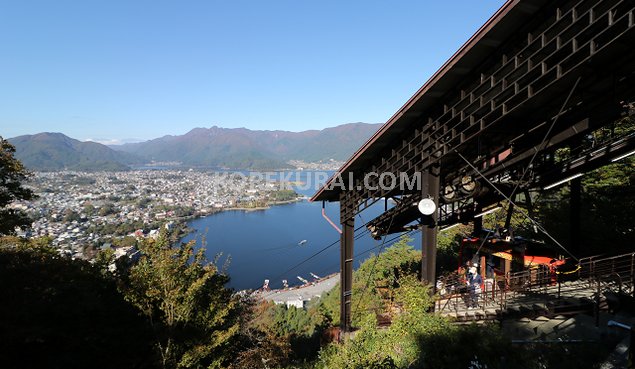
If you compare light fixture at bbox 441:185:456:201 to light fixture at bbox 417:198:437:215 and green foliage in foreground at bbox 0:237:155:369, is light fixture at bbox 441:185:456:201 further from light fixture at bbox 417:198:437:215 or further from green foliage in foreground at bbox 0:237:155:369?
green foliage in foreground at bbox 0:237:155:369

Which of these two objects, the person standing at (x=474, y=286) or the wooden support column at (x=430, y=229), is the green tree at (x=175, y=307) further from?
the person standing at (x=474, y=286)

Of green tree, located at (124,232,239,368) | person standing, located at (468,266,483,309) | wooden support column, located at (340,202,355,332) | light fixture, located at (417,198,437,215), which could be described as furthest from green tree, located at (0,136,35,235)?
person standing, located at (468,266,483,309)

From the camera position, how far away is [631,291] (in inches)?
262

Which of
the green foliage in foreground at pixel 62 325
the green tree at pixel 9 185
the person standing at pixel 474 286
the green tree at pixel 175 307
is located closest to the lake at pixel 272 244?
the green tree at pixel 9 185

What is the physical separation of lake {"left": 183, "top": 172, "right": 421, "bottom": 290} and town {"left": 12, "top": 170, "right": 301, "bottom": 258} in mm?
9582

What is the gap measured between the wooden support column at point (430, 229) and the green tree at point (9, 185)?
1256 cm

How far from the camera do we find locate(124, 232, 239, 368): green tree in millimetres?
6895

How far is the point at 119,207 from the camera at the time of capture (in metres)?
96.8

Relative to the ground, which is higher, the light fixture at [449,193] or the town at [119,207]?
the light fixture at [449,193]

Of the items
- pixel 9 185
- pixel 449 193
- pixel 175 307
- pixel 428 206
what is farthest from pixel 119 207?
pixel 428 206

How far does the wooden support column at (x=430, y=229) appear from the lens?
7275mm

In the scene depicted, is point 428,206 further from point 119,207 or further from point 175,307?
point 119,207

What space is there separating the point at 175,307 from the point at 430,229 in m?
5.97

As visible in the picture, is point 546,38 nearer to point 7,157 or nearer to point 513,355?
point 513,355
